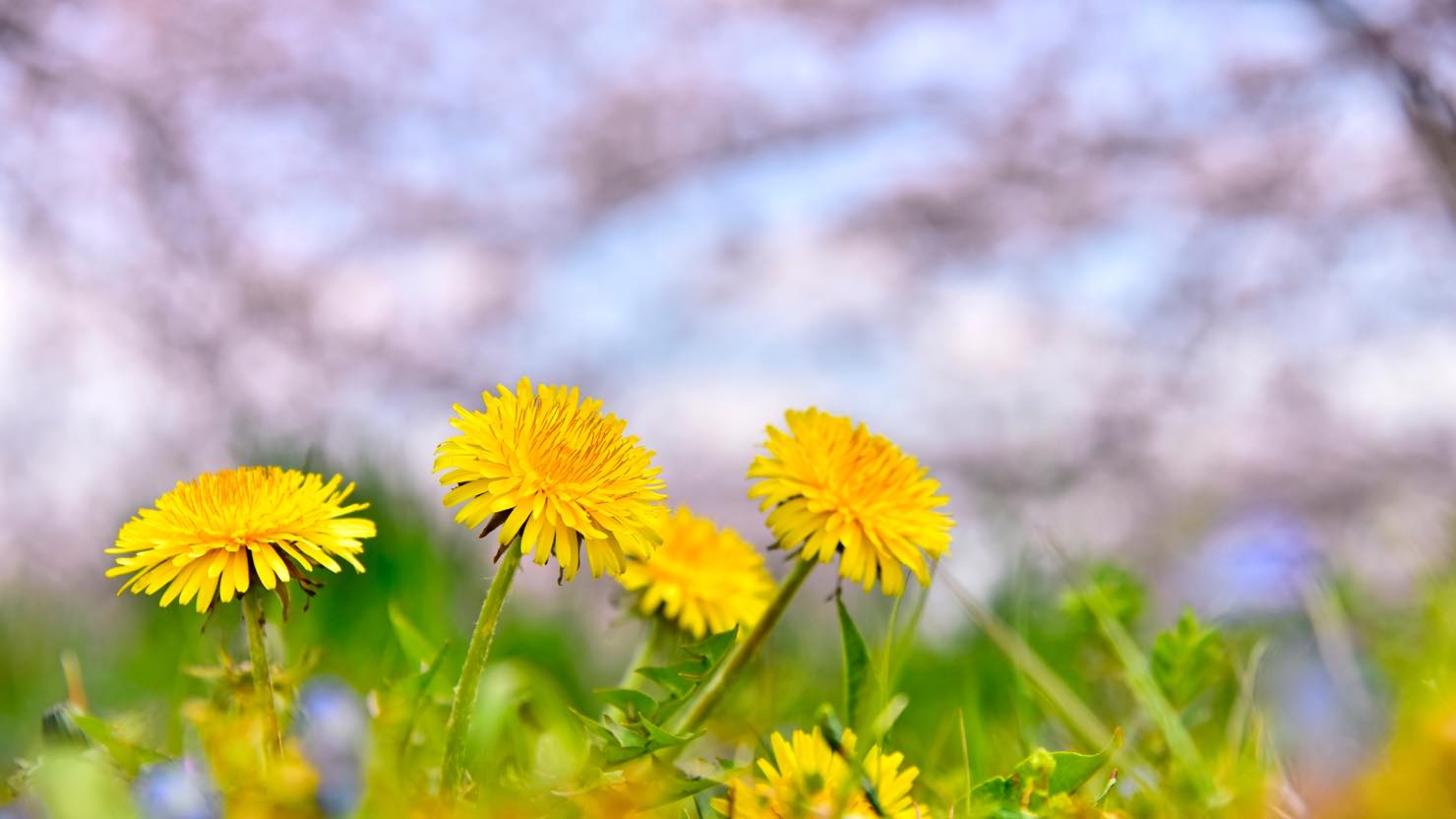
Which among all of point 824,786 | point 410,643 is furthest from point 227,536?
point 824,786

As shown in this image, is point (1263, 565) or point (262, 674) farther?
point (1263, 565)

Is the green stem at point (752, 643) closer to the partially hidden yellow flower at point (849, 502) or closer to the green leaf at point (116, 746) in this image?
the partially hidden yellow flower at point (849, 502)

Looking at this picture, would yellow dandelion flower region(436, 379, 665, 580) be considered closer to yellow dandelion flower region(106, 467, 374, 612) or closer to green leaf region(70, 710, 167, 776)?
yellow dandelion flower region(106, 467, 374, 612)

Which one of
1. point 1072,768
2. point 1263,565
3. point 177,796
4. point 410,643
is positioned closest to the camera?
point 177,796

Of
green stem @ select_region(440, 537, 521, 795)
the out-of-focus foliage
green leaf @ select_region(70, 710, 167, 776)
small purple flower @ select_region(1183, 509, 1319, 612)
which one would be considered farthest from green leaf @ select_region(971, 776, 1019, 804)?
small purple flower @ select_region(1183, 509, 1319, 612)

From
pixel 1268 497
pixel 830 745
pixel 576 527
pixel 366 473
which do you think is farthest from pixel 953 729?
pixel 1268 497

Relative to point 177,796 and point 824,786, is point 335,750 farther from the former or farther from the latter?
point 824,786

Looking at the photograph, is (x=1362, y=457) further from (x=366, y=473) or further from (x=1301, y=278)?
(x=366, y=473)
